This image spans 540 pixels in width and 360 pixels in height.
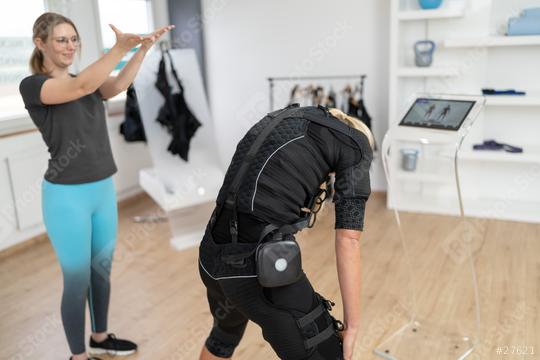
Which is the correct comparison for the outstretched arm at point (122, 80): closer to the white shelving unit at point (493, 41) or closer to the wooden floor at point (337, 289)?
the wooden floor at point (337, 289)

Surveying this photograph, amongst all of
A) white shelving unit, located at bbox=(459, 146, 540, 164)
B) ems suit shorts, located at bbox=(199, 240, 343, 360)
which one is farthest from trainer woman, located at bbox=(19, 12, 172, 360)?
white shelving unit, located at bbox=(459, 146, 540, 164)

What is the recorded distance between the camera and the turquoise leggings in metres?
1.92

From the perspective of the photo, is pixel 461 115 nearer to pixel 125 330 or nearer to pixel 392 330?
pixel 392 330

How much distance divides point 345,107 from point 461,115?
2.13 metres

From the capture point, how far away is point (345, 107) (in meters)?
4.23

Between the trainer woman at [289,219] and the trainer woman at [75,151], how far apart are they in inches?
28.2

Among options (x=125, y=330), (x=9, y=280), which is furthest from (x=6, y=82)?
(x=125, y=330)

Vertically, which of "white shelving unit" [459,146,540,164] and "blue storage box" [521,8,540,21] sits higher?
"blue storage box" [521,8,540,21]

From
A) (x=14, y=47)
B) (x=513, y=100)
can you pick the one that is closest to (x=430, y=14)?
(x=513, y=100)

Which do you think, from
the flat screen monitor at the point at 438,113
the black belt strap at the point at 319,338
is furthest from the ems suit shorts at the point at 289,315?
the flat screen monitor at the point at 438,113

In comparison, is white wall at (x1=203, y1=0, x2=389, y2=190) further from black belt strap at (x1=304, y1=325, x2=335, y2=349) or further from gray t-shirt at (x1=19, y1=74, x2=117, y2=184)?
black belt strap at (x1=304, y1=325, x2=335, y2=349)

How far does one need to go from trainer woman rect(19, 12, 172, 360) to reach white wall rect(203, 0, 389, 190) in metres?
Answer: 2.75

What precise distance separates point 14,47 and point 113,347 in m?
2.32

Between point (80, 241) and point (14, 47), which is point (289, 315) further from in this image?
point (14, 47)
